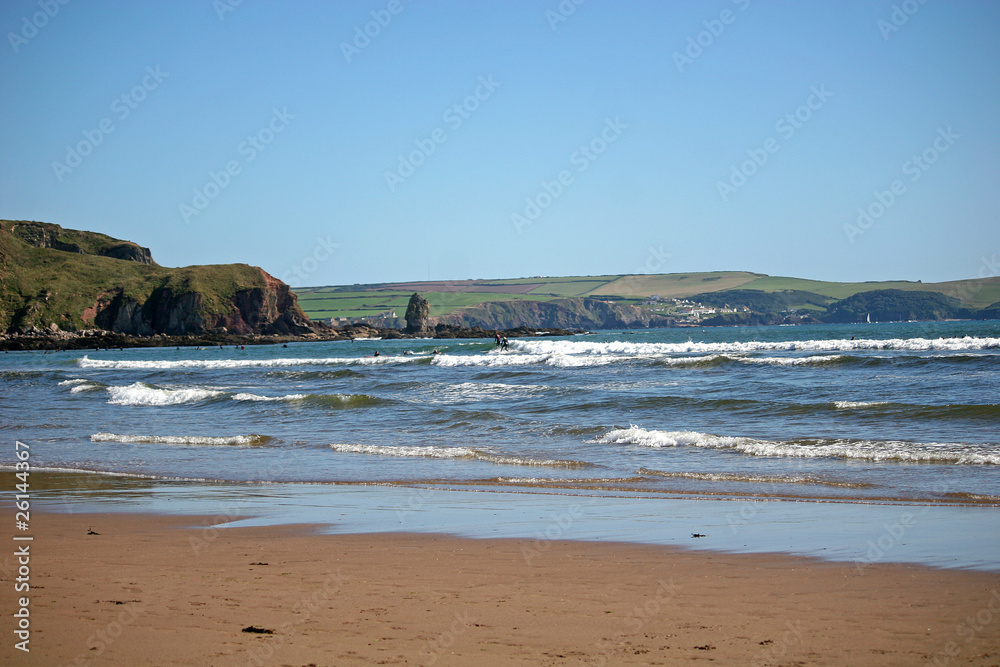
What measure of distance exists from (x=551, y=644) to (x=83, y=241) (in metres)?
168

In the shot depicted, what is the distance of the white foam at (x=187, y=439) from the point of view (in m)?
16.0

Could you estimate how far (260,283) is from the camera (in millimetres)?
123375

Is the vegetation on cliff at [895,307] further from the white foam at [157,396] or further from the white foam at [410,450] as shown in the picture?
the white foam at [410,450]

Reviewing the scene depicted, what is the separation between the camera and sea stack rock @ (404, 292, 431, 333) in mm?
128500

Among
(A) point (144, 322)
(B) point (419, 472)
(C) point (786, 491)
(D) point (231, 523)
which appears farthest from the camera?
(A) point (144, 322)

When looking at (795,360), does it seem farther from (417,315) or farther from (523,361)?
(417,315)

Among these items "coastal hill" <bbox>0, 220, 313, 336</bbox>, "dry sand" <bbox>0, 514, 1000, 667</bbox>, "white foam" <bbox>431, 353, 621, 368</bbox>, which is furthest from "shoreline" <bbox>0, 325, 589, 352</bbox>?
"dry sand" <bbox>0, 514, 1000, 667</bbox>

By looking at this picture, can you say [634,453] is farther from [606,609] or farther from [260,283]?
[260,283]

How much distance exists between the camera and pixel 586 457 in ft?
43.0

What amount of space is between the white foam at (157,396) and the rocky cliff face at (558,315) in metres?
124

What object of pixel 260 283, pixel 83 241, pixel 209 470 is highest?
pixel 83 241

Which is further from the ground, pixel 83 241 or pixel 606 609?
pixel 83 241

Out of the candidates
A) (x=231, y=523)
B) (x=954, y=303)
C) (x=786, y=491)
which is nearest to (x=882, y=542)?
(x=786, y=491)

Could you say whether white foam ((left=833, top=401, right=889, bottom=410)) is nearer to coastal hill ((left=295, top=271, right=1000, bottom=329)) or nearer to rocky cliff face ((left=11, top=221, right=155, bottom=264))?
coastal hill ((left=295, top=271, right=1000, bottom=329))
